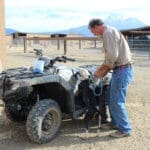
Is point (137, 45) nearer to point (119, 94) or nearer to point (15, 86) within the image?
point (119, 94)

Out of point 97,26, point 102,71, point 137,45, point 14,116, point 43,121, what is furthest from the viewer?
point 137,45

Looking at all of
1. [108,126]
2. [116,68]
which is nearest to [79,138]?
[108,126]

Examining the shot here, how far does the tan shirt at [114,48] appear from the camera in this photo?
21.7 feet

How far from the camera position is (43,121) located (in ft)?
21.6

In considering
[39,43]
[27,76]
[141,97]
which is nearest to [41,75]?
[27,76]

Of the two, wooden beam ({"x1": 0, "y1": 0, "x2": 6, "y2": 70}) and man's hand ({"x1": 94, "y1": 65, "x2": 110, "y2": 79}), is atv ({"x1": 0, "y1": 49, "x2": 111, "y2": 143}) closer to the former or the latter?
man's hand ({"x1": 94, "y1": 65, "x2": 110, "y2": 79})

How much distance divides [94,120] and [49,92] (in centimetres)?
126

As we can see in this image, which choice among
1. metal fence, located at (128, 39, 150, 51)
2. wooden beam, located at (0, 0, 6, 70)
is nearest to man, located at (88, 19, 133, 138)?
wooden beam, located at (0, 0, 6, 70)

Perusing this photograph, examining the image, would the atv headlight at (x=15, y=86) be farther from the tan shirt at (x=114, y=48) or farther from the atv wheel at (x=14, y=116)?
the tan shirt at (x=114, y=48)

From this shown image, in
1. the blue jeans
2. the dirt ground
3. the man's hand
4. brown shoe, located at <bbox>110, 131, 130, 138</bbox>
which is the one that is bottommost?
the dirt ground

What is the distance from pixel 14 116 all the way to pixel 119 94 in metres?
1.62

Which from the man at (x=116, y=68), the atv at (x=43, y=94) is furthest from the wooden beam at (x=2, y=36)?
the man at (x=116, y=68)

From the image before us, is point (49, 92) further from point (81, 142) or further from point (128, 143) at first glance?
point (128, 143)

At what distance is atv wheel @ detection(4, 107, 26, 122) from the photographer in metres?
7.19
